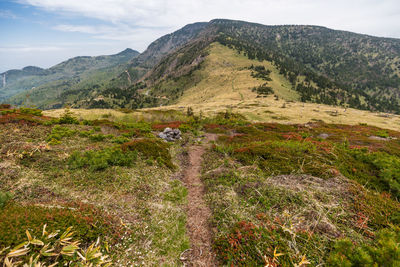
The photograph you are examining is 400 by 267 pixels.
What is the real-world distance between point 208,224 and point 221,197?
1.99m

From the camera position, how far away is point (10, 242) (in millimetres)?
4191

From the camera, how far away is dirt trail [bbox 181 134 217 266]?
6.65 meters

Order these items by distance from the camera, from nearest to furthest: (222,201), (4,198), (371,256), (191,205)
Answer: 1. (371,256)
2. (4,198)
3. (222,201)
4. (191,205)

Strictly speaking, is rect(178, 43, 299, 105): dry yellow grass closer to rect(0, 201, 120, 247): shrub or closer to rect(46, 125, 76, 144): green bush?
rect(46, 125, 76, 144): green bush

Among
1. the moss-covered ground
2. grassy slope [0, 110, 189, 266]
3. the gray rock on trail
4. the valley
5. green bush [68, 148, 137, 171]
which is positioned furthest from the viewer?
the gray rock on trail

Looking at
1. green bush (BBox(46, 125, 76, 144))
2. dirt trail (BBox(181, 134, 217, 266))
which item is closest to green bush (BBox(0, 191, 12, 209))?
dirt trail (BBox(181, 134, 217, 266))

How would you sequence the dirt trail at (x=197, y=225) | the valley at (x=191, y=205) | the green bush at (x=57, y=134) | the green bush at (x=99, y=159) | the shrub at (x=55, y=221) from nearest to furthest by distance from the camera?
1. the shrub at (x=55, y=221)
2. the valley at (x=191, y=205)
3. the dirt trail at (x=197, y=225)
4. the green bush at (x=99, y=159)
5. the green bush at (x=57, y=134)

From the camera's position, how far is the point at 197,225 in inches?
329

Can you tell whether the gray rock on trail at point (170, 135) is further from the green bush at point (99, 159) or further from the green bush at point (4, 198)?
the green bush at point (4, 198)

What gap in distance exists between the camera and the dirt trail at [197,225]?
665cm

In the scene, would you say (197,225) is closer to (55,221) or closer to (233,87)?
(55,221)

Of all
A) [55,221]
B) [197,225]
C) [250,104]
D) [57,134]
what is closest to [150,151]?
[197,225]

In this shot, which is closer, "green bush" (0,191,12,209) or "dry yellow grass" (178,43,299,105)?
"green bush" (0,191,12,209)

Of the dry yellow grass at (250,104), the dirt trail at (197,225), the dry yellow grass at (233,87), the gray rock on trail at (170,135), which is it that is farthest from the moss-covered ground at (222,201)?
the dry yellow grass at (233,87)
